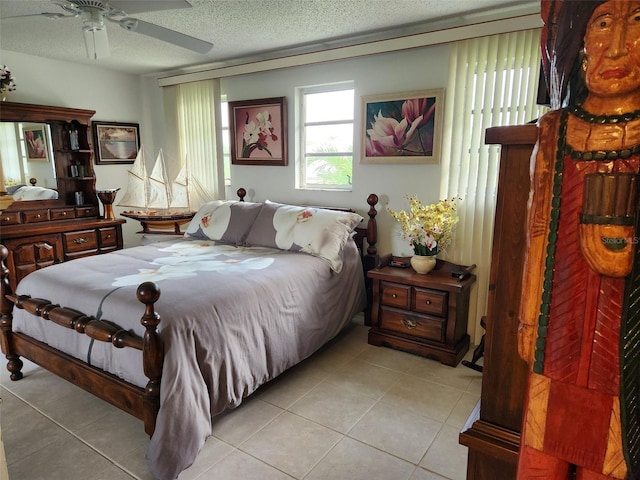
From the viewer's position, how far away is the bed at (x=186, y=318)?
1.71m

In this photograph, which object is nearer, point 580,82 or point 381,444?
point 580,82

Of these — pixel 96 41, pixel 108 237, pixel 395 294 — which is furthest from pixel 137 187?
pixel 395 294

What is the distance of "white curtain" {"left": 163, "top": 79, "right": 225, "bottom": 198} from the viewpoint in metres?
4.10

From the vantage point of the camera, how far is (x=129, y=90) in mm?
4457

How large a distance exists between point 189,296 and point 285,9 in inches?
76.0

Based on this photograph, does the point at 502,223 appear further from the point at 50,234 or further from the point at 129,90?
the point at 129,90

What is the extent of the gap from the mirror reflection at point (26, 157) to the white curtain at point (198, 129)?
1.18 metres

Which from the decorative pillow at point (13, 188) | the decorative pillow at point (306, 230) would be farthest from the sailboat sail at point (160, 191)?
the decorative pillow at point (306, 230)

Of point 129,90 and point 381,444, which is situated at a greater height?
point 129,90

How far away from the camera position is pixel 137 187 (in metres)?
4.17

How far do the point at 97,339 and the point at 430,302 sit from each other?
2004mm

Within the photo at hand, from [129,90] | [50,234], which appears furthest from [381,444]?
[129,90]

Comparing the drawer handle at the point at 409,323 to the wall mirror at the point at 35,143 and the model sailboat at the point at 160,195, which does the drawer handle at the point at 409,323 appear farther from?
the wall mirror at the point at 35,143

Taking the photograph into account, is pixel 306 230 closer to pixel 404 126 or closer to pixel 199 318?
pixel 404 126
